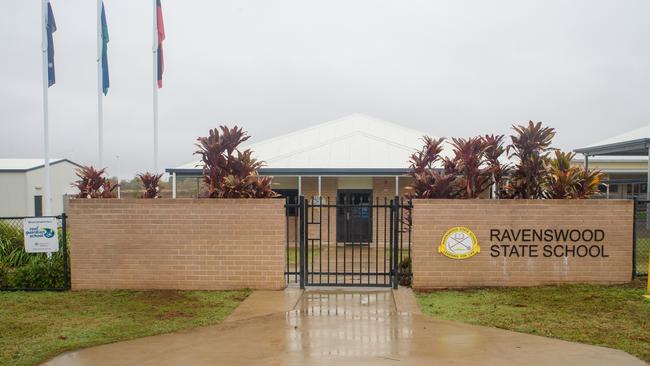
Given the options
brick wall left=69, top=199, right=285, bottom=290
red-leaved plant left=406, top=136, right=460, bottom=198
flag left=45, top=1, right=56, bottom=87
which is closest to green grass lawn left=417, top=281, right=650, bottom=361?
red-leaved plant left=406, top=136, right=460, bottom=198

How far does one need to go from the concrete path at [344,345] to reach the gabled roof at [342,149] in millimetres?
10369

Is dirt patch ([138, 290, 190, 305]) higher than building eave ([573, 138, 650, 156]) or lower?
lower

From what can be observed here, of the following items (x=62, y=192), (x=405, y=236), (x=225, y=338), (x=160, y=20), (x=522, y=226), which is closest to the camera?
(x=225, y=338)

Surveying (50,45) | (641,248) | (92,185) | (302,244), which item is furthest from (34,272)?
(641,248)

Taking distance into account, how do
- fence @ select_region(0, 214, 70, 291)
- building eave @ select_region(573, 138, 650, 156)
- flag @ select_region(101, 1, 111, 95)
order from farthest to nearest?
1. building eave @ select_region(573, 138, 650, 156)
2. flag @ select_region(101, 1, 111, 95)
3. fence @ select_region(0, 214, 70, 291)

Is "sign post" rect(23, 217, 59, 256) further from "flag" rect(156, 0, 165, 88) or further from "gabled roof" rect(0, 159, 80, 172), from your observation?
"gabled roof" rect(0, 159, 80, 172)

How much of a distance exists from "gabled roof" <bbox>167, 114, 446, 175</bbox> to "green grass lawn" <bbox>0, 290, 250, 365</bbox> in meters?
9.17

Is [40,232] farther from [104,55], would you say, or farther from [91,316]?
[104,55]

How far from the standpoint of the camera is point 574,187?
9.38 meters

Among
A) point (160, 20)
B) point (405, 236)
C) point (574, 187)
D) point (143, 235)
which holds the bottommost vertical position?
point (405, 236)

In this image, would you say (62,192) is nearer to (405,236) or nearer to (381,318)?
(405,236)

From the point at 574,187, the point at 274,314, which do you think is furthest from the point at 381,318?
the point at 574,187

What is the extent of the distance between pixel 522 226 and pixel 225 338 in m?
5.62

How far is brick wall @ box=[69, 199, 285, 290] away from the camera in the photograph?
30.5ft
